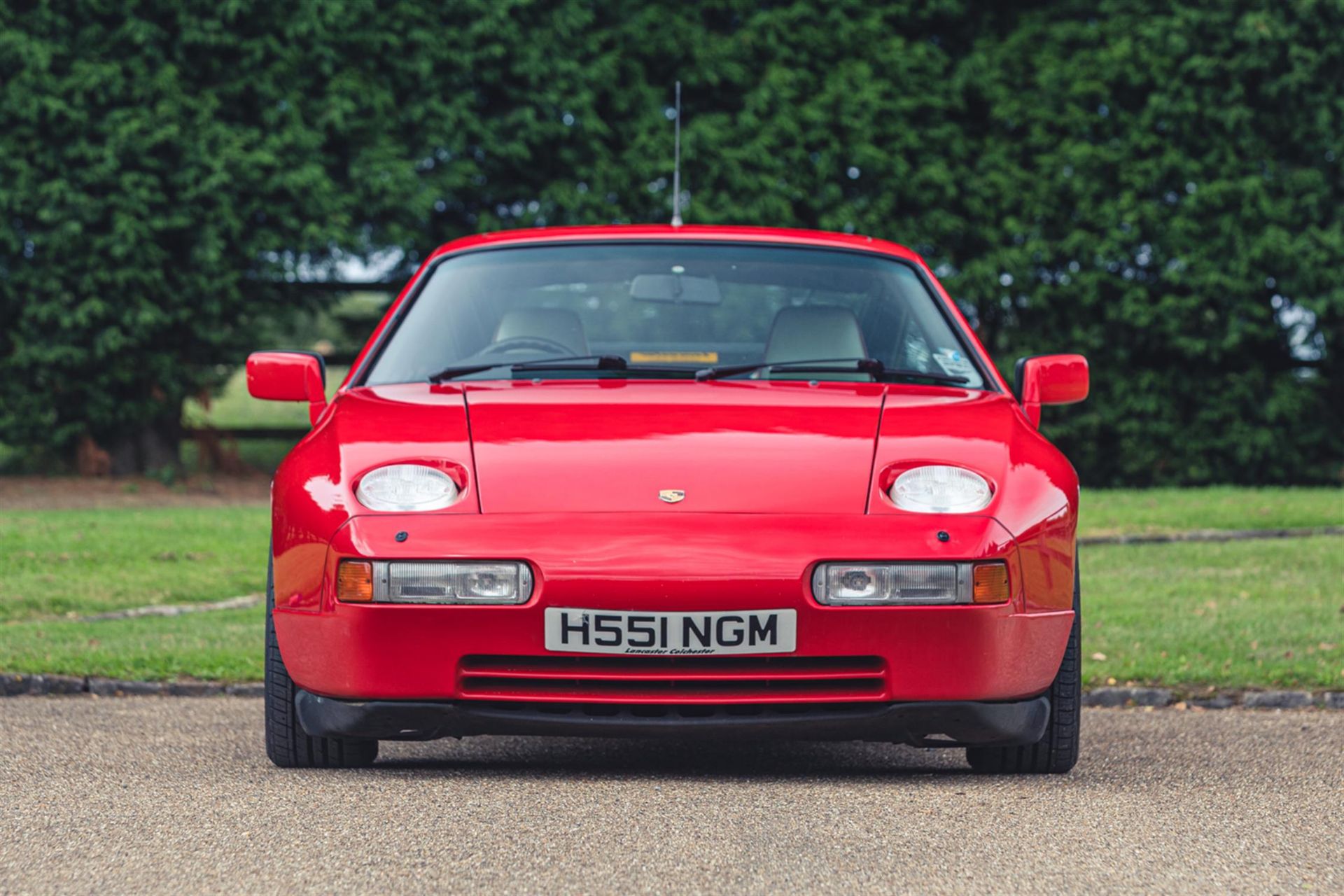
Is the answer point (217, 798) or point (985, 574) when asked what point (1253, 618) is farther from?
point (217, 798)

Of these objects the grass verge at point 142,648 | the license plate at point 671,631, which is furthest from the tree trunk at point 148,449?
the license plate at point 671,631

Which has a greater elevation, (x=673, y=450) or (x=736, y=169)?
(x=673, y=450)

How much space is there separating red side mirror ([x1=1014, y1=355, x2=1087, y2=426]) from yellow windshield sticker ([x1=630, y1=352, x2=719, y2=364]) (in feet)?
3.12

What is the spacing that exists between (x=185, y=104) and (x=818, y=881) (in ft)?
42.7

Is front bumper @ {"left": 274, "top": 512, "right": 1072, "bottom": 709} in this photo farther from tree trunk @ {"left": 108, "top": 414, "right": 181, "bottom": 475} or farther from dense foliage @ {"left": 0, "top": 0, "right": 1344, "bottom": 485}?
tree trunk @ {"left": 108, "top": 414, "right": 181, "bottom": 475}

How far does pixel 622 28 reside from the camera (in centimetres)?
1634

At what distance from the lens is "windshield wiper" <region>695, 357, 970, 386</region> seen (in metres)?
4.85

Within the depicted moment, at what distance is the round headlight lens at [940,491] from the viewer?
4047 millimetres

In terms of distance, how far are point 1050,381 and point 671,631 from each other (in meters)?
1.66

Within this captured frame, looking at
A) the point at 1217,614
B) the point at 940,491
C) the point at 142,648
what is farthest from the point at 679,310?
the point at 1217,614

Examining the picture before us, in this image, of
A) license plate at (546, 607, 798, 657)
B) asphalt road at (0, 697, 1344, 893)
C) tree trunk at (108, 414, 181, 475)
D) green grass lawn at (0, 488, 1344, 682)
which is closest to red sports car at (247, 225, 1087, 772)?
license plate at (546, 607, 798, 657)

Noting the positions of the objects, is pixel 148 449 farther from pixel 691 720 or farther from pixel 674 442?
pixel 691 720

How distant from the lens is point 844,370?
192 inches

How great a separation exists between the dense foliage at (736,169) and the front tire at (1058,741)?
11.5 m
